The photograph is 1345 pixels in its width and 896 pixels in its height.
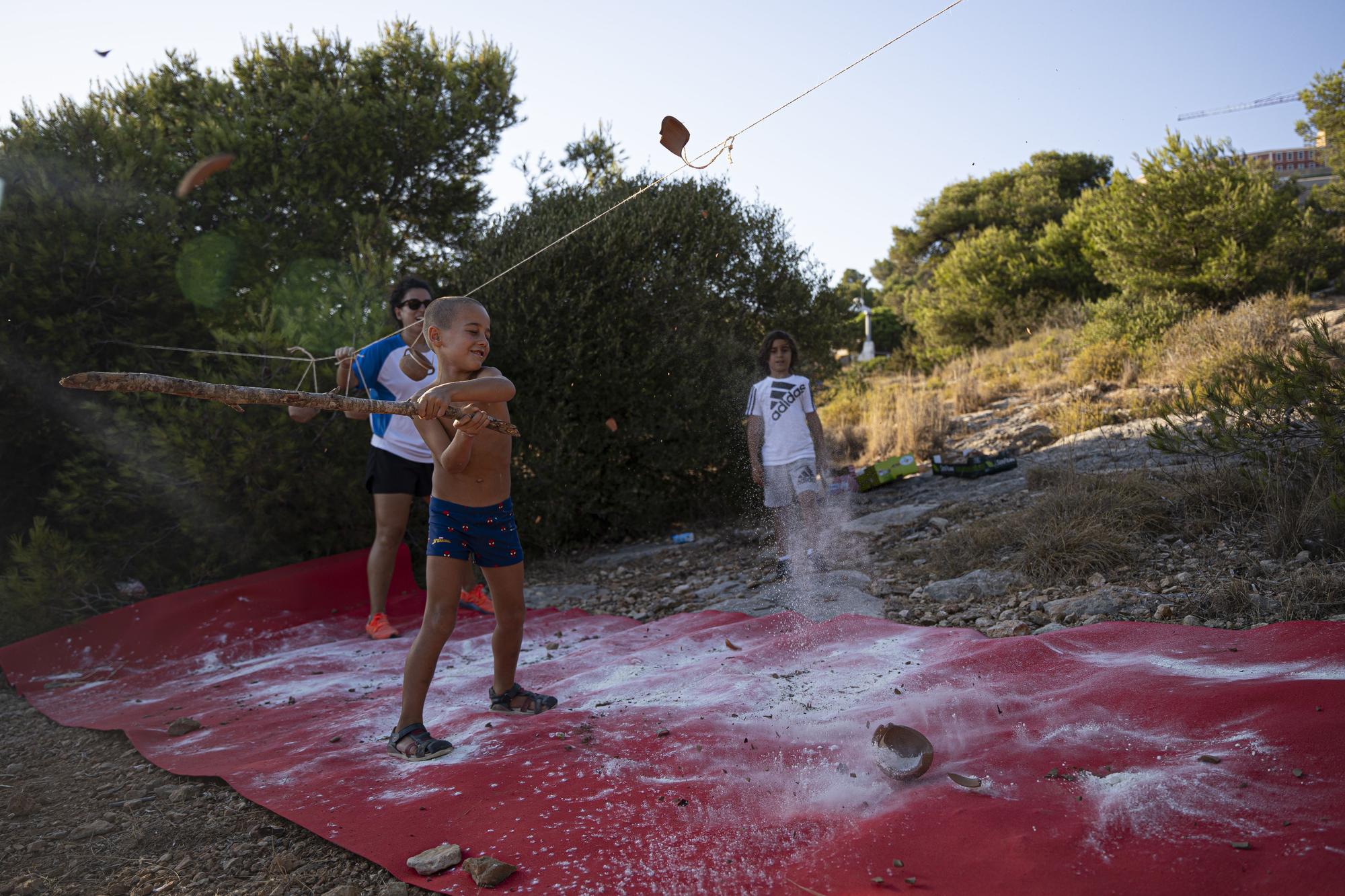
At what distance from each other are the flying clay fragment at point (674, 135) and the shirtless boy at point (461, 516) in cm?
133

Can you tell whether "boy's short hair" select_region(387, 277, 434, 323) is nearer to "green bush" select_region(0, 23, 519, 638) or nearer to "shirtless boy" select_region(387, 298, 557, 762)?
"green bush" select_region(0, 23, 519, 638)

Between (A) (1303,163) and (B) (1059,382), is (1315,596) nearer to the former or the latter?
(B) (1059,382)

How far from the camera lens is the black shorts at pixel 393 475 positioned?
4914mm

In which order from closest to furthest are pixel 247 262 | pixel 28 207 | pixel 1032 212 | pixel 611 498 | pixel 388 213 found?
pixel 28 207 < pixel 247 262 < pixel 611 498 < pixel 388 213 < pixel 1032 212

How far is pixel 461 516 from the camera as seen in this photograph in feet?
10.3

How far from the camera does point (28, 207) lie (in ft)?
18.2

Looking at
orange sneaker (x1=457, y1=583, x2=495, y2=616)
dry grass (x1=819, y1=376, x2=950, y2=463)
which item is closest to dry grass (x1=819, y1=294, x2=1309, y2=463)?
dry grass (x1=819, y1=376, x2=950, y2=463)

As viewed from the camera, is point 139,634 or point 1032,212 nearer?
point 139,634

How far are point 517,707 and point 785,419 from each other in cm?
292

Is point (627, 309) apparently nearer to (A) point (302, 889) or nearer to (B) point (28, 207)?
(B) point (28, 207)

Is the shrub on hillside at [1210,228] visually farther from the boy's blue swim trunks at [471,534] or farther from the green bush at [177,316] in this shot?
the boy's blue swim trunks at [471,534]

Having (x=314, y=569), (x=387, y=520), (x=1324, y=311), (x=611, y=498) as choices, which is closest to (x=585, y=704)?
(x=387, y=520)

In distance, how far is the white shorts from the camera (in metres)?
5.64

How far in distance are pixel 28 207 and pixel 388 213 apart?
3.01 meters
